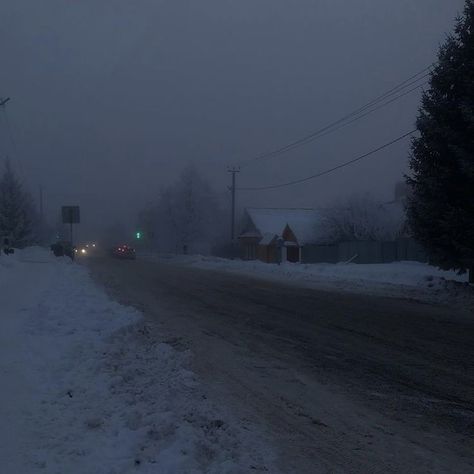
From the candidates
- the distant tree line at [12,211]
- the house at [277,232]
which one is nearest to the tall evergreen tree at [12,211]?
the distant tree line at [12,211]

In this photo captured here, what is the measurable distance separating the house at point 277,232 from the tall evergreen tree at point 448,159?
34.8m

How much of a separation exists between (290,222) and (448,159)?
44.4 meters

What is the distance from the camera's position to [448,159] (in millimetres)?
20016

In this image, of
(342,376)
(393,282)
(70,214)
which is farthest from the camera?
(70,214)

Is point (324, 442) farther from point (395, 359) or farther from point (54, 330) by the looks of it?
point (54, 330)

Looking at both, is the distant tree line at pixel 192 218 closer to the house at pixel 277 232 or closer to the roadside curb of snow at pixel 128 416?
the house at pixel 277 232

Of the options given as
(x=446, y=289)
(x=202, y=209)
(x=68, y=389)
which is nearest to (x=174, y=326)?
(x=68, y=389)

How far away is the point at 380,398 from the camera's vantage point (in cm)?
741

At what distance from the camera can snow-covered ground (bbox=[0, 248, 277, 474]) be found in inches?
203

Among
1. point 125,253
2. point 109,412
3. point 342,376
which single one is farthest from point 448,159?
point 125,253

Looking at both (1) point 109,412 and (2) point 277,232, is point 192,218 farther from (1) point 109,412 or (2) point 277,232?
(1) point 109,412

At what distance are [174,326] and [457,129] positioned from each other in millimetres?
11565

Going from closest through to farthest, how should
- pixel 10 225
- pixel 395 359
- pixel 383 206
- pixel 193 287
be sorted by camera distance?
pixel 395 359 → pixel 193 287 → pixel 383 206 → pixel 10 225

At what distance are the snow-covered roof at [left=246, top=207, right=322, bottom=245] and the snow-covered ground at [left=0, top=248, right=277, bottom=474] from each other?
50283mm
